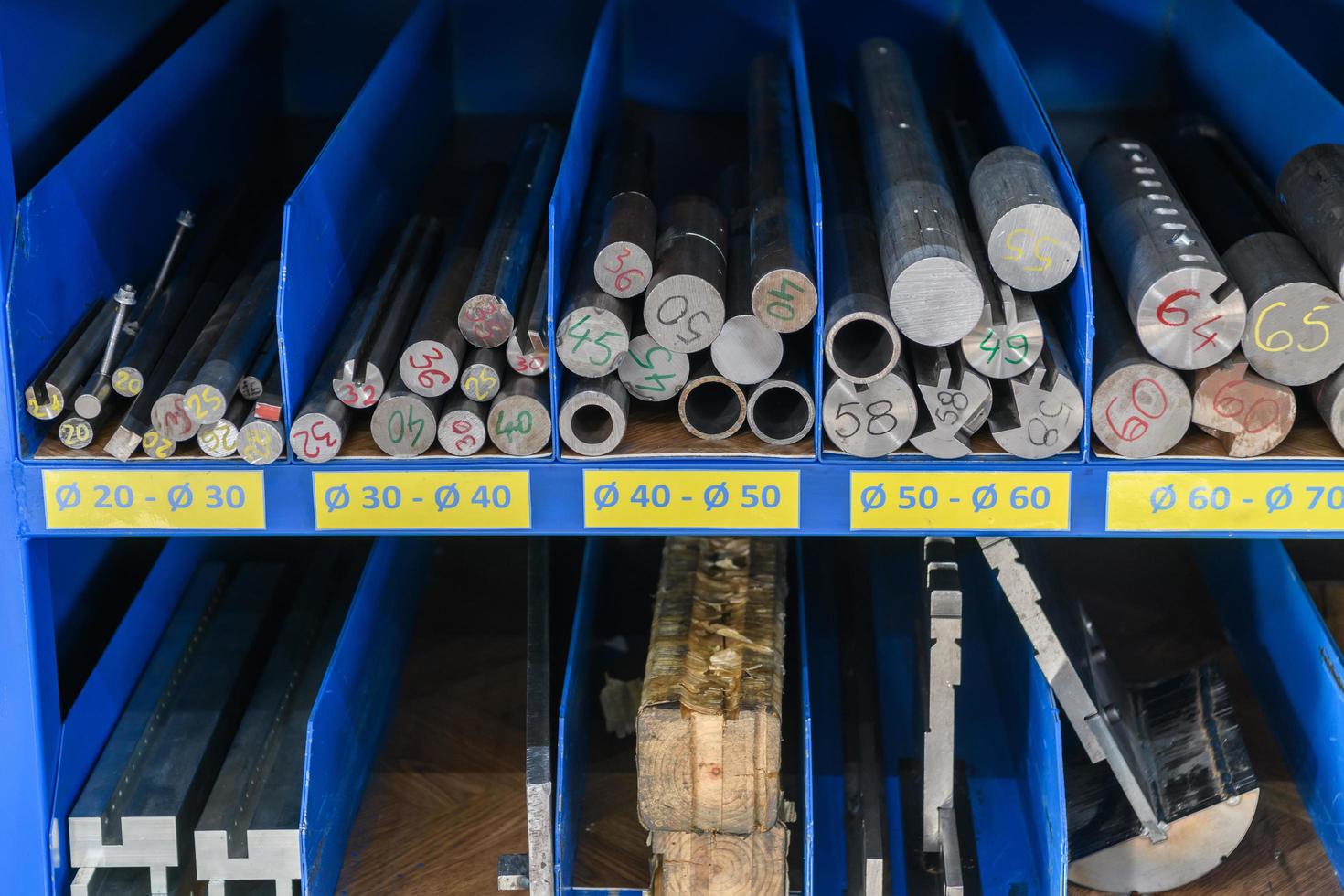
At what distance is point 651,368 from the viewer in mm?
1623

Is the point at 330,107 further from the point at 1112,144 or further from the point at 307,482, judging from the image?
the point at 1112,144

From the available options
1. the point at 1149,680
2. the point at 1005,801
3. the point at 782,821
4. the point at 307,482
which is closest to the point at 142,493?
the point at 307,482

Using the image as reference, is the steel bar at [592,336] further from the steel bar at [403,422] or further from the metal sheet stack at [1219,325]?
the metal sheet stack at [1219,325]

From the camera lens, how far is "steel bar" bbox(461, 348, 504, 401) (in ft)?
5.32

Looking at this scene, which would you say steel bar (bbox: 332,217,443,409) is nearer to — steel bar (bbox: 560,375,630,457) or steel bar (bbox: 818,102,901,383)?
steel bar (bbox: 560,375,630,457)

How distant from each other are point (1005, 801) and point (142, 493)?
51.8 inches

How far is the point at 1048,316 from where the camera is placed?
1743 mm

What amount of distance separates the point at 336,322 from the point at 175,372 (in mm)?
220

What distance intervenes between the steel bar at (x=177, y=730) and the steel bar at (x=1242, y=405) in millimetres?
1442

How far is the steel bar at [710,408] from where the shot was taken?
64.0 inches

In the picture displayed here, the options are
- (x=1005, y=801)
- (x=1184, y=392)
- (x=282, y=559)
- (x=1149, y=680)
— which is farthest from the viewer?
(x=282, y=559)

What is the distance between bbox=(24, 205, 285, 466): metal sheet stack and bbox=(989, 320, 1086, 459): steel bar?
2.85ft

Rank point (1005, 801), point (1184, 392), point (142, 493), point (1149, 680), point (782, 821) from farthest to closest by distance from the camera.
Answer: point (1149, 680), point (1005, 801), point (782, 821), point (142, 493), point (1184, 392)

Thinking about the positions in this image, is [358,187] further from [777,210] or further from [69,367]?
[777,210]
